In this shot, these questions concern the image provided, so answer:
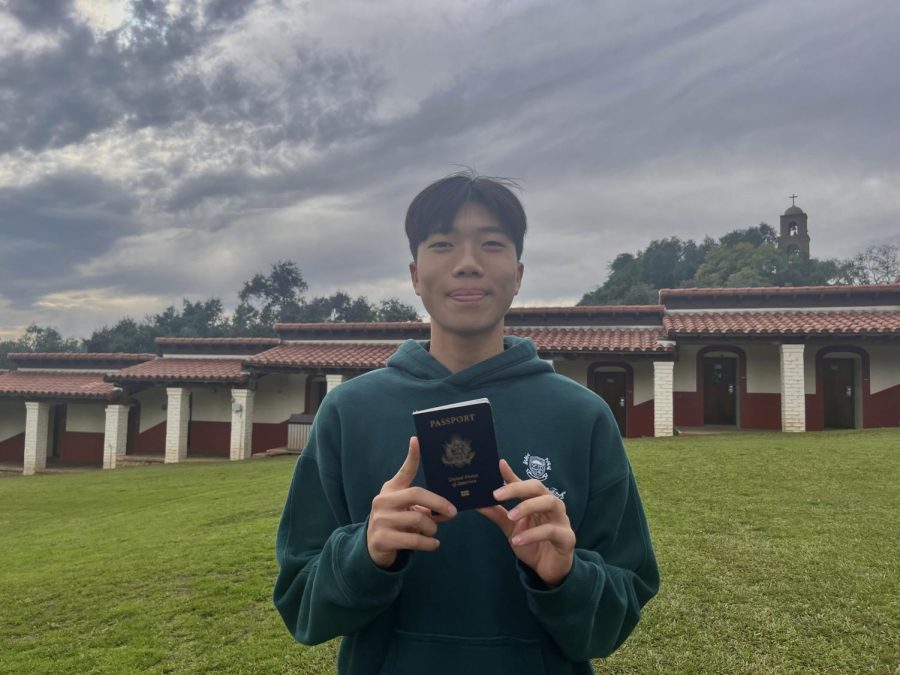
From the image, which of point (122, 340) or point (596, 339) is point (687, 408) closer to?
point (596, 339)

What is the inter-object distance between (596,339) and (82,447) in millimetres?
19165

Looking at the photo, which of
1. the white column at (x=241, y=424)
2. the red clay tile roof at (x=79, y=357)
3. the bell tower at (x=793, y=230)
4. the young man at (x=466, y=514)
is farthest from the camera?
the bell tower at (x=793, y=230)

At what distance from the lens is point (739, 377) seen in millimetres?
16828

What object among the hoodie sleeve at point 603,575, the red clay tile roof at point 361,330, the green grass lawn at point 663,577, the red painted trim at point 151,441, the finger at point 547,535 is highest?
the red clay tile roof at point 361,330

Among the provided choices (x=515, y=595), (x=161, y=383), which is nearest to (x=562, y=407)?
(x=515, y=595)

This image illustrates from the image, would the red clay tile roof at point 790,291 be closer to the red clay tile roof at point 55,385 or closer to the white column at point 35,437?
the red clay tile roof at point 55,385

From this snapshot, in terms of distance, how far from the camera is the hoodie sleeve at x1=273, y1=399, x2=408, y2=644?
1.33m

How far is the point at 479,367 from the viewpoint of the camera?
1.71 m

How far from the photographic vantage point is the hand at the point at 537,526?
3.93 feet

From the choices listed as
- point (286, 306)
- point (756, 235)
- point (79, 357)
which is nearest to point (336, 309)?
point (286, 306)

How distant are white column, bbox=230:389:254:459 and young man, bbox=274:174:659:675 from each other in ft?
59.6

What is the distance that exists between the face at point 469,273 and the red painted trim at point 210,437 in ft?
66.0

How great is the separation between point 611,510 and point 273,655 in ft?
12.4

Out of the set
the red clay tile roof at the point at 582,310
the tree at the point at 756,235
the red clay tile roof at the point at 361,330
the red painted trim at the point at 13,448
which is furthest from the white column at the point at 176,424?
the tree at the point at 756,235
